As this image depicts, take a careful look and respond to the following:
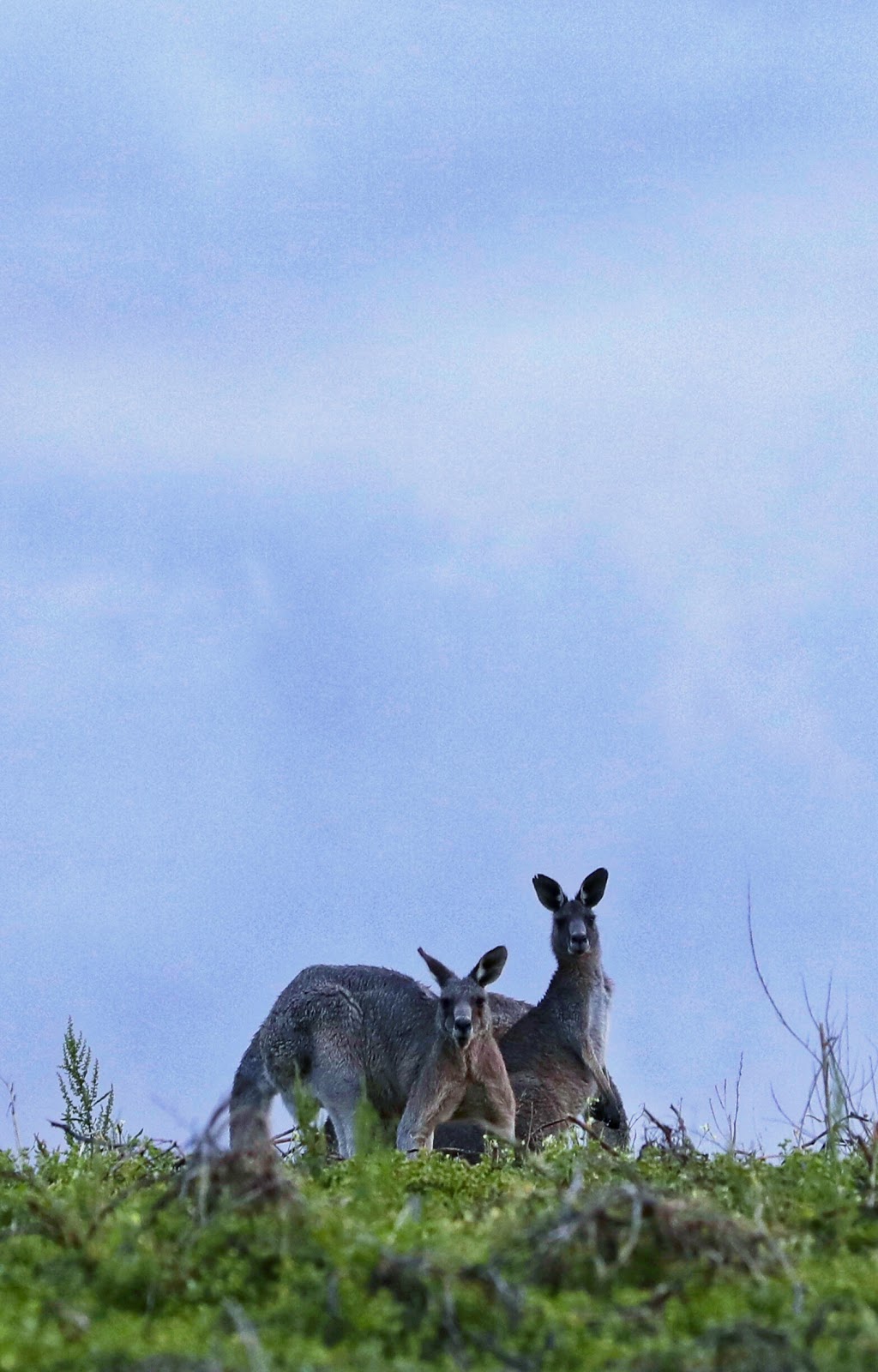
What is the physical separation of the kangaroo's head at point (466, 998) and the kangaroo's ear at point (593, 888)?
209 cm

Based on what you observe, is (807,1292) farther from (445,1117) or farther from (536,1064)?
(536,1064)

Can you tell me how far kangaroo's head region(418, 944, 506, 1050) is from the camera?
1224cm

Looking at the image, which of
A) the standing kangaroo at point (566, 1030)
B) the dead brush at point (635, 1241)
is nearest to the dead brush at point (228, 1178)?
the dead brush at point (635, 1241)

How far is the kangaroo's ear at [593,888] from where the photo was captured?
588 inches

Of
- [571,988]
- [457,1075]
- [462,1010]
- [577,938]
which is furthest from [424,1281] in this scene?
[571,988]

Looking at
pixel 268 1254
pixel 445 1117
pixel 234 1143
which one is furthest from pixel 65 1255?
pixel 445 1117

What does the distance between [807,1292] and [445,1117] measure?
296 inches

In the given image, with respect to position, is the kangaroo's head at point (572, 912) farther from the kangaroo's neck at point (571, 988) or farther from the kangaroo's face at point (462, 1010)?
the kangaroo's face at point (462, 1010)

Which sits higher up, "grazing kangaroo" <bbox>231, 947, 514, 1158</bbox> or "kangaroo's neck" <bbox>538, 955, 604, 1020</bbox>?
"kangaroo's neck" <bbox>538, 955, 604, 1020</bbox>

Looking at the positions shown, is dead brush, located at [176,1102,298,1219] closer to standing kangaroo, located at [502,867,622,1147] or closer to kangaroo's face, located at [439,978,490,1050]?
kangaroo's face, located at [439,978,490,1050]

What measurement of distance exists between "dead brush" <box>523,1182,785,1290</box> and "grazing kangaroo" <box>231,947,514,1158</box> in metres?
6.67

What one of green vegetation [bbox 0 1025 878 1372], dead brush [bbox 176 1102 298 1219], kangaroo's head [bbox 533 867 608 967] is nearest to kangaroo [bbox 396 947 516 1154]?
kangaroo's head [bbox 533 867 608 967]

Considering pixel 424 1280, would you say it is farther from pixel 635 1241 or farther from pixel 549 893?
pixel 549 893

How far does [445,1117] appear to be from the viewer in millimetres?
12570
